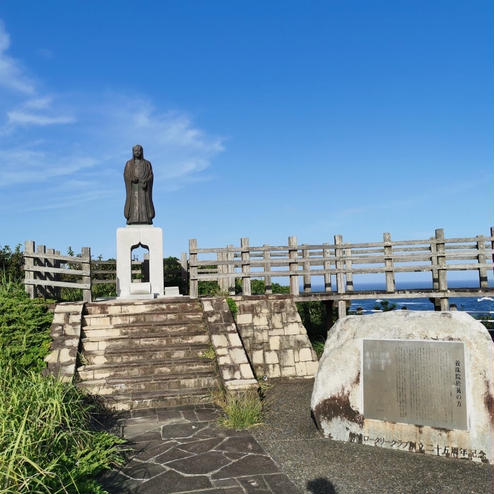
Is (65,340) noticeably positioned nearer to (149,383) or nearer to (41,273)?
(149,383)

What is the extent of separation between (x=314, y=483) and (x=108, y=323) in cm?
639

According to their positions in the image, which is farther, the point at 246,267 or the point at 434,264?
the point at 434,264

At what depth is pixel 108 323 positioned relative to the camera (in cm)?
954

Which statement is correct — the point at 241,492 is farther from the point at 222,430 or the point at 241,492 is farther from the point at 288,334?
the point at 288,334

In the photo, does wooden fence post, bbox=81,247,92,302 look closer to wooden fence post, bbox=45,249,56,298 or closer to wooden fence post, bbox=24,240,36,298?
wooden fence post, bbox=24,240,36,298

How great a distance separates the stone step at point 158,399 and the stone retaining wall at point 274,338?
8.13 ft

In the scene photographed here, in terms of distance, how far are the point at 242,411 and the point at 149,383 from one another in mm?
2289

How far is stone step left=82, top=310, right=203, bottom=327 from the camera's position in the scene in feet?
31.2

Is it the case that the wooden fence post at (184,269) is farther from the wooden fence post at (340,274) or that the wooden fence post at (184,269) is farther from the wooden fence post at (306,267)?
the wooden fence post at (340,274)

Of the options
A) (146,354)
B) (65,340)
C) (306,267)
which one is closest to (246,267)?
(306,267)

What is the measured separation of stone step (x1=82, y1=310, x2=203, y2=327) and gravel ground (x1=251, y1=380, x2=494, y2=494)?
401 centimetres

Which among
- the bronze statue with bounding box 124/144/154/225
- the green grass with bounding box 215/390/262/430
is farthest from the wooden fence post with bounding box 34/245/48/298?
the green grass with bounding box 215/390/262/430

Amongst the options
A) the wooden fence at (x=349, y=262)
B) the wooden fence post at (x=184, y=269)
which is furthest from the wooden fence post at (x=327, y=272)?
the wooden fence post at (x=184, y=269)

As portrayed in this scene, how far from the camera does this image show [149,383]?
7895 millimetres
